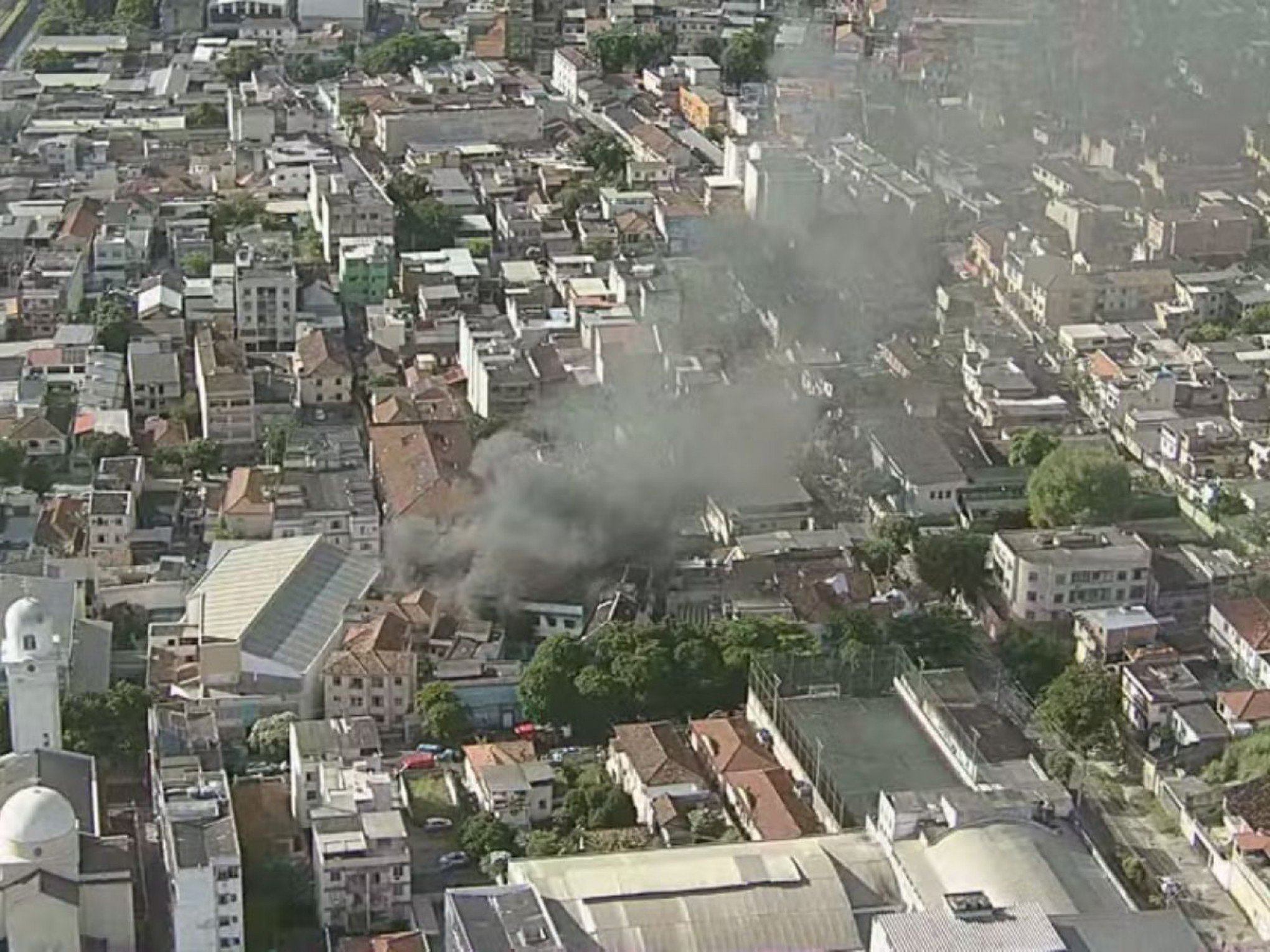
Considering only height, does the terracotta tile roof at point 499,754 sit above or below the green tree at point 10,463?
below

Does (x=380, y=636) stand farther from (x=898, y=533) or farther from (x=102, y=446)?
(x=102, y=446)

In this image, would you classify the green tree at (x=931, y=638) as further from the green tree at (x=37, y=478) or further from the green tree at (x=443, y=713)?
the green tree at (x=37, y=478)

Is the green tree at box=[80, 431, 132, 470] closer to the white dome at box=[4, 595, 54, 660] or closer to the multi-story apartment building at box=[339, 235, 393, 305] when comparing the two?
the multi-story apartment building at box=[339, 235, 393, 305]

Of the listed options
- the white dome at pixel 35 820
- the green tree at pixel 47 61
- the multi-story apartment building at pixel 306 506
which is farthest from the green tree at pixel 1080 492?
the green tree at pixel 47 61

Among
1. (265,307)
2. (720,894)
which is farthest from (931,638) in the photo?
(265,307)

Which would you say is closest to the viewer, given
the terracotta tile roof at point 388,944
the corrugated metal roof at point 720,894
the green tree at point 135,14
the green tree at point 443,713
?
the corrugated metal roof at point 720,894

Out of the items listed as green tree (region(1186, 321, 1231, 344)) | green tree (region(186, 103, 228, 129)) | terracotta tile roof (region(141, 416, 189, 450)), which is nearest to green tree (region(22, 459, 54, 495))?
terracotta tile roof (region(141, 416, 189, 450))
